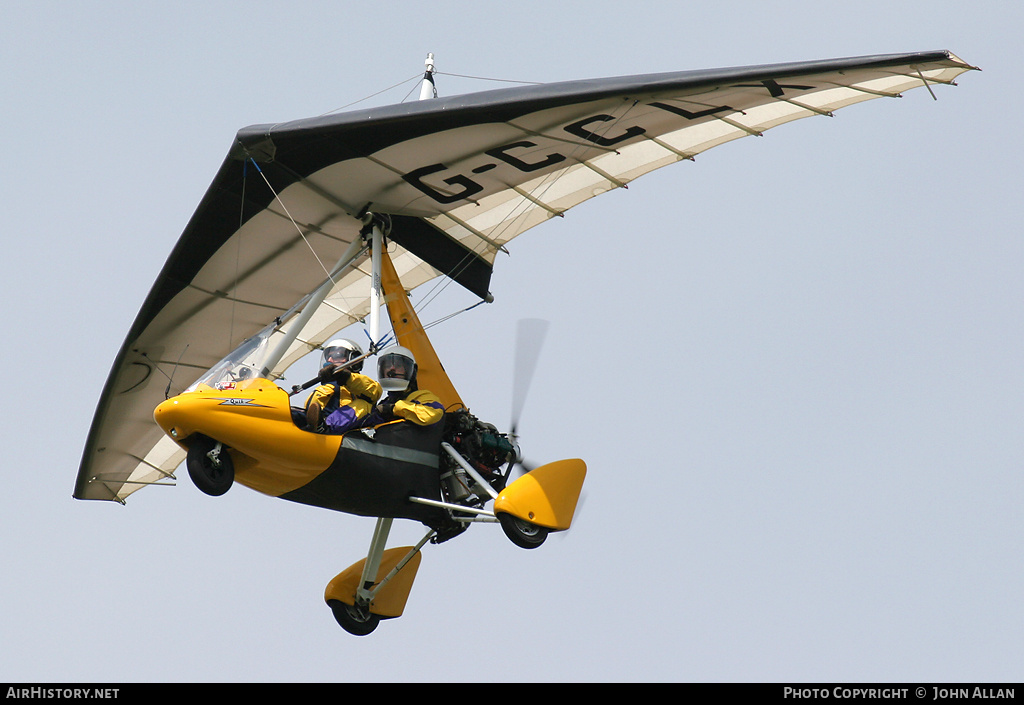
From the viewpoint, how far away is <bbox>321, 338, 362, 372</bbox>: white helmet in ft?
51.4

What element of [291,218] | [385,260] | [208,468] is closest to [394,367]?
[385,260]

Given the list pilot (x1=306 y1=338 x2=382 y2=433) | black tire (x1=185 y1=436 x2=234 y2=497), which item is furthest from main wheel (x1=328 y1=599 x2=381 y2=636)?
black tire (x1=185 y1=436 x2=234 y2=497)

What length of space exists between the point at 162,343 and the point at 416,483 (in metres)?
5.18

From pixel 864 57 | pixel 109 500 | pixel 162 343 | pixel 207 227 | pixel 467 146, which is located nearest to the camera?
pixel 864 57

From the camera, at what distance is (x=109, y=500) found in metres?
20.9

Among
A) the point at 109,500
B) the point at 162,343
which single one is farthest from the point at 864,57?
the point at 109,500

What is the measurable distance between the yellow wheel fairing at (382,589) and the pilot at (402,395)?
2404 millimetres

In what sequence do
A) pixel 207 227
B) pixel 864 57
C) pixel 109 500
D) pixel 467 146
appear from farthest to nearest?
pixel 109 500
pixel 207 227
pixel 467 146
pixel 864 57

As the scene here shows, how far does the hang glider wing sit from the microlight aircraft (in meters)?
0.03

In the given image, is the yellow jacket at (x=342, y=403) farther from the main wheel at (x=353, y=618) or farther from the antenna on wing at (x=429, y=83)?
the antenna on wing at (x=429, y=83)

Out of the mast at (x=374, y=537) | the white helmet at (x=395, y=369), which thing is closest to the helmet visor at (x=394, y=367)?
the white helmet at (x=395, y=369)

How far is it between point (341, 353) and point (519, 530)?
2.80 metres
